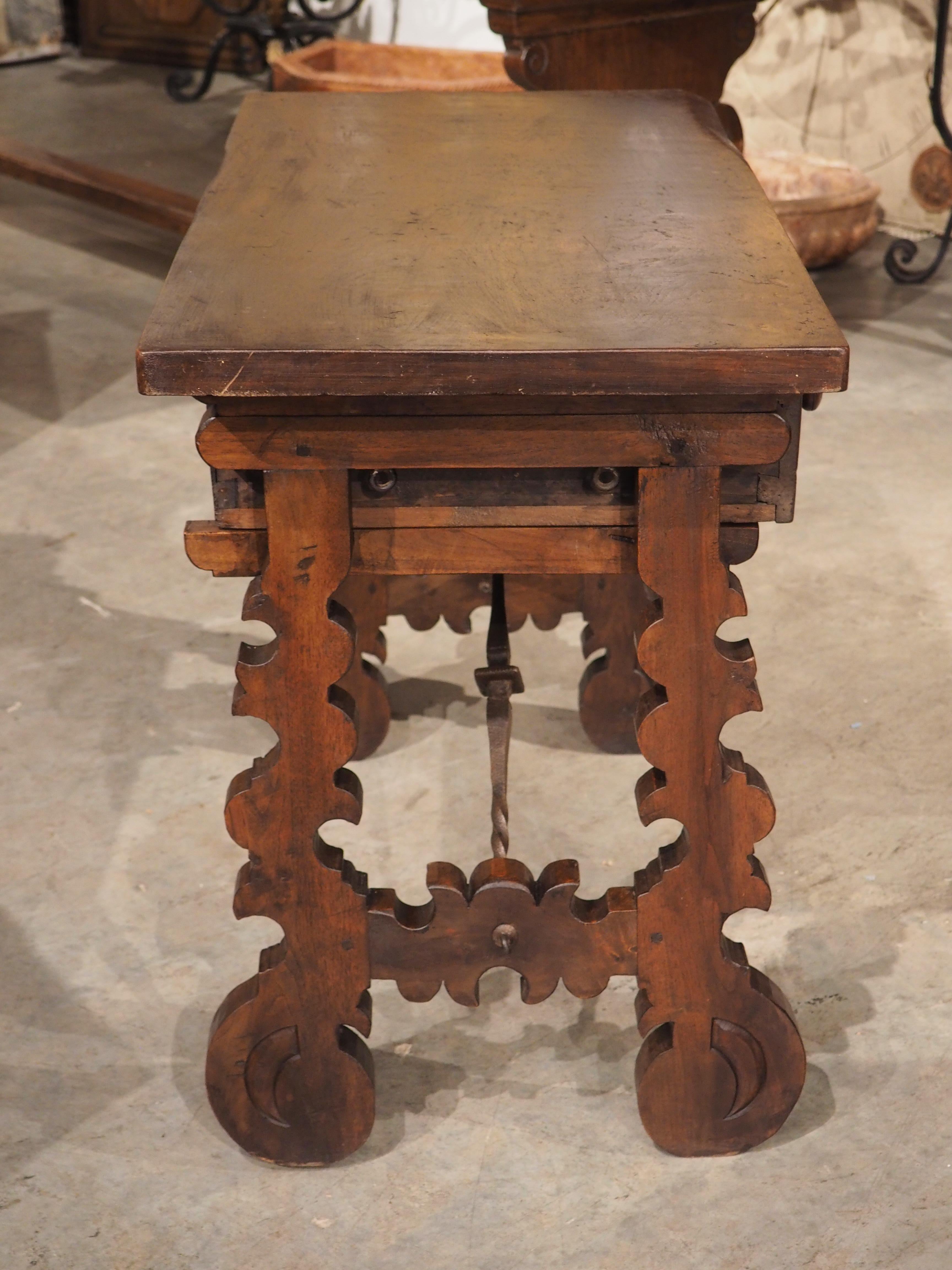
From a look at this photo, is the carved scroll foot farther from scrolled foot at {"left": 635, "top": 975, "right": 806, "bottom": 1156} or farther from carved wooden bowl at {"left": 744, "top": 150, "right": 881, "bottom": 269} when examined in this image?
carved wooden bowl at {"left": 744, "top": 150, "right": 881, "bottom": 269}

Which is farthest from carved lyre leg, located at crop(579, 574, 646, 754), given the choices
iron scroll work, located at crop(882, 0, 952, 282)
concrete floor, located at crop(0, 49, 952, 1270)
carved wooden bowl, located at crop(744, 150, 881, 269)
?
iron scroll work, located at crop(882, 0, 952, 282)

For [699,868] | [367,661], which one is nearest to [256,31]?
[367,661]

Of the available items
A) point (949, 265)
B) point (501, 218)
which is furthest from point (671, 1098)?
point (949, 265)

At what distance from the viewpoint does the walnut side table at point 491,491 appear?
3.87ft

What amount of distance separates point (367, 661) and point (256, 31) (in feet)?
15.3

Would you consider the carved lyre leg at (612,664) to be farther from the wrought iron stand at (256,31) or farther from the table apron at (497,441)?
the wrought iron stand at (256,31)

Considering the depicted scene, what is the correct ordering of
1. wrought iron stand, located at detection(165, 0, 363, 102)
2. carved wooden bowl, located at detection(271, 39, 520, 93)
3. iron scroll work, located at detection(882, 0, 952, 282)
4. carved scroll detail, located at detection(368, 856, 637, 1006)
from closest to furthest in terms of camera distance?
carved scroll detail, located at detection(368, 856, 637, 1006) → iron scroll work, located at detection(882, 0, 952, 282) → carved wooden bowl, located at detection(271, 39, 520, 93) → wrought iron stand, located at detection(165, 0, 363, 102)

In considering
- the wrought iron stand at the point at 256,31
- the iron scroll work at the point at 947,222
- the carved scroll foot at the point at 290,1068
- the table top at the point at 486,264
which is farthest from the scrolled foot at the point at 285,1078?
the wrought iron stand at the point at 256,31

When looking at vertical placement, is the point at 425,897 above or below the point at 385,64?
below

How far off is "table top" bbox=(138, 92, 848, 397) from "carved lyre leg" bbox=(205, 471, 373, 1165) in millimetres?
138

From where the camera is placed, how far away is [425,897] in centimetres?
190

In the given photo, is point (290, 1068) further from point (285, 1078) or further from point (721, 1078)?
point (721, 1078)

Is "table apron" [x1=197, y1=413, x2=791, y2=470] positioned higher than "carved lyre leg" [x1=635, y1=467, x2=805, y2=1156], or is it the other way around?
"table apron" [x1=197, y1=413, x2=791, y2=470]

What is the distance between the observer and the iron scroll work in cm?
375
